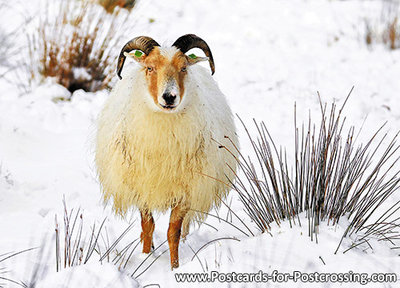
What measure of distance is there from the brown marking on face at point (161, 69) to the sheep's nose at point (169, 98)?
75 mm

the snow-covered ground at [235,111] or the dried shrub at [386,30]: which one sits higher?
the dried shrub at [386,30]

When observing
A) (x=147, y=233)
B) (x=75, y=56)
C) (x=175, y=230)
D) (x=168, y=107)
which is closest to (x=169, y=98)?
(x=168, y=107)

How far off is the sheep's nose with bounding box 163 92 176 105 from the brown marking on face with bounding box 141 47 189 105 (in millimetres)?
75

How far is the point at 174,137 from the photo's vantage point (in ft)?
9.76

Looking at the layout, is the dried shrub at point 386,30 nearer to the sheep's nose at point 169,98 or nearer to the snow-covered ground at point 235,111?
the snow-covered ground at point 235,111

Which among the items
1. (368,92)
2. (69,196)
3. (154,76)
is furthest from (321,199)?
(368,92)

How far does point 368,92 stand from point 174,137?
382cm

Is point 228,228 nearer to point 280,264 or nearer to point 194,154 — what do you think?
point 194,154

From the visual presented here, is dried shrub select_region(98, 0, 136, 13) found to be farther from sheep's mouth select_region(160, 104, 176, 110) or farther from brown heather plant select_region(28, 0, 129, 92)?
sheep's mouth select_region(160, 104, 176, 110)

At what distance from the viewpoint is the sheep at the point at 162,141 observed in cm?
291

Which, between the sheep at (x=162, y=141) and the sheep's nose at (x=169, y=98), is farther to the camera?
the sheep at (x=162, y=141)

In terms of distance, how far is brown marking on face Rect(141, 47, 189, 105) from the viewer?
A: 280 centimetres

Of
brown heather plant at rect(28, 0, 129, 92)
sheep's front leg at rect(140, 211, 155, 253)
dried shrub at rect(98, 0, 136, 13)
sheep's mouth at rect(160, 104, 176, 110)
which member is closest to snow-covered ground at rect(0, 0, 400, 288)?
sheep's front leg at rect(140, 211, 155, 253)

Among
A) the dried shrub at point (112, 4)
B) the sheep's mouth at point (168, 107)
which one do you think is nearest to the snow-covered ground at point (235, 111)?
the dried shrub at point (112, 4)
